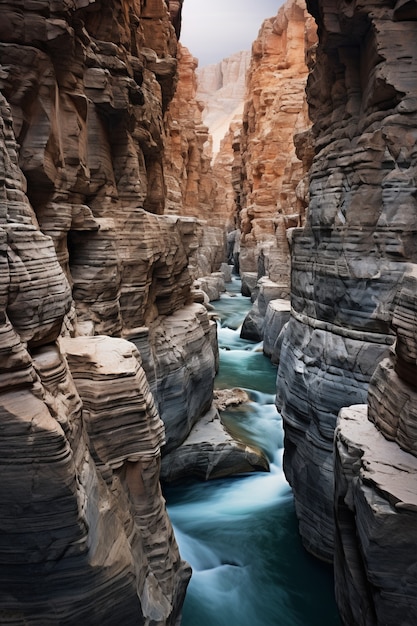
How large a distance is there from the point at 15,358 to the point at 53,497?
962 mm

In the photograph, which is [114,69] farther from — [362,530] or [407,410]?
[362,530]

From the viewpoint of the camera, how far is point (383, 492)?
11.4 feet

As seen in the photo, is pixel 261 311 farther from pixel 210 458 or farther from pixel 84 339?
pixel 84 339

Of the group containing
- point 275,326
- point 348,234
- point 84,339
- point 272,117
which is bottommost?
point 275,326

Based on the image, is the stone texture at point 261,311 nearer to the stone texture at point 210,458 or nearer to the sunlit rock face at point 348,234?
the stone texture at point 210,458

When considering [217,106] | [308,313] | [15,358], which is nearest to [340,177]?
[308,313]

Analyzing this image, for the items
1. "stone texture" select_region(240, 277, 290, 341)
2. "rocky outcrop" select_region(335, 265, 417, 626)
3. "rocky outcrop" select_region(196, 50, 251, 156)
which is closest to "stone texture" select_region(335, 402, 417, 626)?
"rocky outcrop" select_region(335, 265, 417, 626)

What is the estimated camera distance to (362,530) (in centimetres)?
367

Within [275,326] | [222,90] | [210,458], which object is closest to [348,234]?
[210,458]

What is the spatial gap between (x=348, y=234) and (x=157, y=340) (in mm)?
4036

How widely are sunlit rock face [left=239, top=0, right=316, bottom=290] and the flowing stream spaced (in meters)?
16.1

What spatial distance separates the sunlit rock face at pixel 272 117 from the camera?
29.0 meters

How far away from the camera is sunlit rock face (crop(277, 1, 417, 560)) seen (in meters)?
6.27

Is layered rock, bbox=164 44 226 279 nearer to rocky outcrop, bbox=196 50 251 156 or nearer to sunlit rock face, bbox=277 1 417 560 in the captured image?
sunlit rock face, bbox=277 1 417 560
